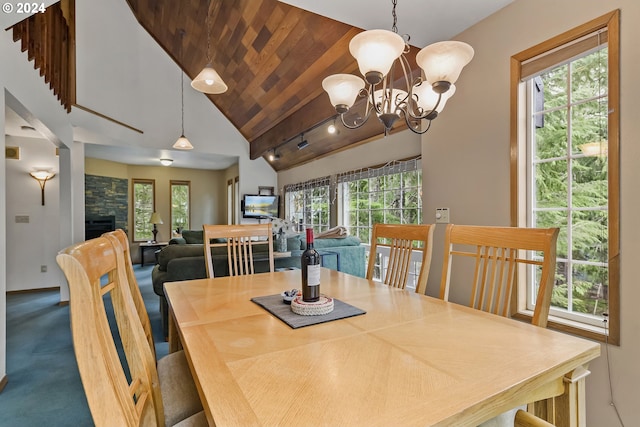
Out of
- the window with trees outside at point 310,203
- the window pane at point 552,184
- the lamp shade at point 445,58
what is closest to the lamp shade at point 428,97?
the lamp shade at point 445,58

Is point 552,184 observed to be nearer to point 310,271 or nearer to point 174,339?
point 310,271

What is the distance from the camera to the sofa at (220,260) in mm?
2883

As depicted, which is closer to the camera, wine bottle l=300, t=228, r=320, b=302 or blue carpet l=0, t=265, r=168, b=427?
wine bottle l=300, t=228, r=320, b=302

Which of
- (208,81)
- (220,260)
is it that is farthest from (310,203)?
(208,81)

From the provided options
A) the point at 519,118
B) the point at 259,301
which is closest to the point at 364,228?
the point at 519,118

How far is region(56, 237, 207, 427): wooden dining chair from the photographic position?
1.94ft

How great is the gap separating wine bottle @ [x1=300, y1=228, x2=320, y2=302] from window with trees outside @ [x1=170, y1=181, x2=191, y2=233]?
309 inches

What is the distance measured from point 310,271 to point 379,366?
20.0 inches

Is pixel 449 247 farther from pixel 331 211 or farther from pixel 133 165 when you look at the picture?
pixel 133 165

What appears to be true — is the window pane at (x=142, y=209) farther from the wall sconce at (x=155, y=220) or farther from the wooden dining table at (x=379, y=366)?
the wooden dining table at (x=379, y=366)

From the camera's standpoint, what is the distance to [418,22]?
214 cm

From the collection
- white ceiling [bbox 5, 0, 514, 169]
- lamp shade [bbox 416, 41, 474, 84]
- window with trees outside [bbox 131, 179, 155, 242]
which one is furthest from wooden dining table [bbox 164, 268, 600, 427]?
window with trees outside [bbox 131, 179, 155, 242]

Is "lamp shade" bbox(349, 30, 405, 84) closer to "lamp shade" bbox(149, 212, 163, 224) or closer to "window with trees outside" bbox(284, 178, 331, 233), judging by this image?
"window with trees outside" bbox(284, 178, 331, 233)

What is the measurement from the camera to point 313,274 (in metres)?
1.26
